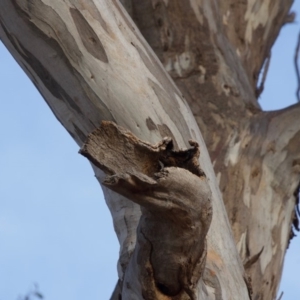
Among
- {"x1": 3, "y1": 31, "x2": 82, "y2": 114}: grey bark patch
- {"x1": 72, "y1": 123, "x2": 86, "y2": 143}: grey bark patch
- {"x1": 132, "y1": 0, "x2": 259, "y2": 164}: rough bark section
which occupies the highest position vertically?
{"x1": 132, "y1": 0, "x2": 259, "y2": 164}: rough bark section

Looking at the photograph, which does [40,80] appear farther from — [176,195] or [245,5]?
[245,5]

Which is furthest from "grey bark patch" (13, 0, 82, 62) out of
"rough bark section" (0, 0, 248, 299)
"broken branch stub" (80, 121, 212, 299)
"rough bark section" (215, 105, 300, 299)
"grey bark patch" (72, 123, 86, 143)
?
"rough bark section" (215, 105, 300, 299)

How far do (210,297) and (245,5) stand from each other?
A: 1.34 meters

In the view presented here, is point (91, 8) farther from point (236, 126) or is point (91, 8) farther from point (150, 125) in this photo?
point (236, 126)

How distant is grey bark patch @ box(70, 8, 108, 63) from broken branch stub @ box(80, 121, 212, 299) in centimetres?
45

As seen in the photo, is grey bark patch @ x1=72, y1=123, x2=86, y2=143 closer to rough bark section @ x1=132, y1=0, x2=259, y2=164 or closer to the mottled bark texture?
the mottled bark texture

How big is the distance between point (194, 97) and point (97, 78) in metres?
0.65

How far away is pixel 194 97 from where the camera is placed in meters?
1.89

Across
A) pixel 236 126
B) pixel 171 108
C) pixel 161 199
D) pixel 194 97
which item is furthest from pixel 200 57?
pixel 161 199

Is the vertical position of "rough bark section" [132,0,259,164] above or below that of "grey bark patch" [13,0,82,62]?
above

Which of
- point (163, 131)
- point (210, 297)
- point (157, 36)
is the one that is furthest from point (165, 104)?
point (157, 36)

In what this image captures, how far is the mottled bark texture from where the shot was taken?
5.43ft

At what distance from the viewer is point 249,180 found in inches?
67.3

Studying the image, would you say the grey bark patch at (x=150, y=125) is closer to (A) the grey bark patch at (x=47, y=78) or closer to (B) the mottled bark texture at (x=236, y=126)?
(A) the grey bark patch at (x=47, y=78)
